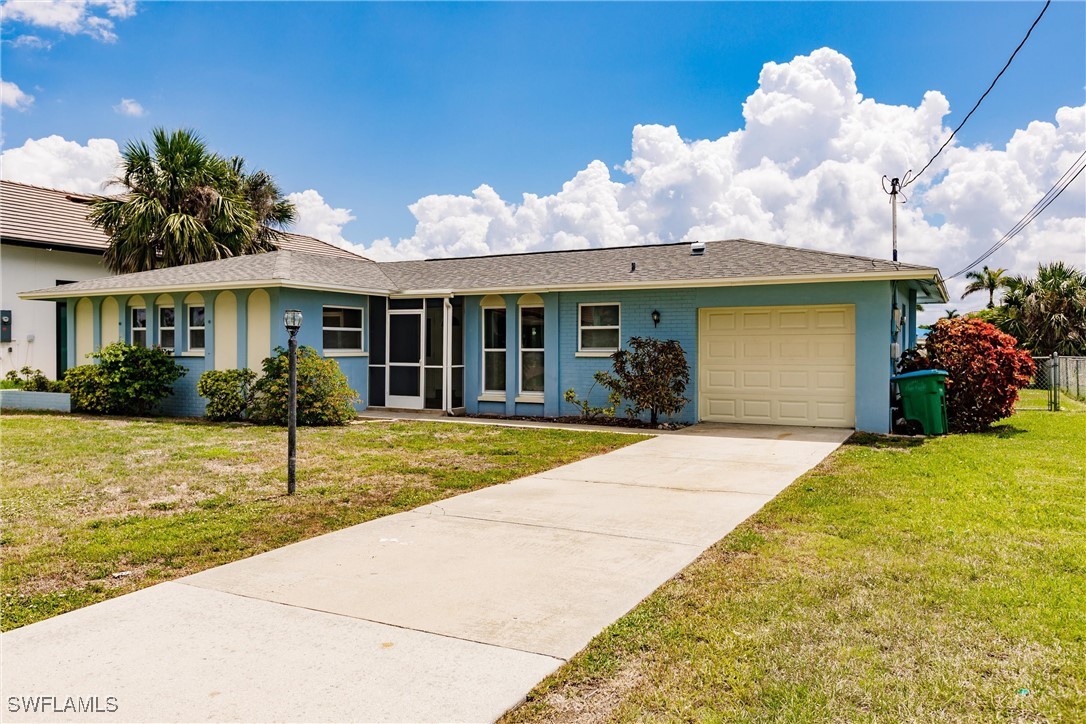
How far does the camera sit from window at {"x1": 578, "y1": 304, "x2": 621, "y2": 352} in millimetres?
14477

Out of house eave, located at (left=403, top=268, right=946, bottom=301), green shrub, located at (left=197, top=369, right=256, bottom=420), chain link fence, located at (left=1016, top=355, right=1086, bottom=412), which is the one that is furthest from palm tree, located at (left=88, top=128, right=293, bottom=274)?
chain link fence, located at (left=1016, top=355, right=1086, bottom=412)

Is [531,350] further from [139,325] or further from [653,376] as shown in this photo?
[139,325]

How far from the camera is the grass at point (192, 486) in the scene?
5.06 metres

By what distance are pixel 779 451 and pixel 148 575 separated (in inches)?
318

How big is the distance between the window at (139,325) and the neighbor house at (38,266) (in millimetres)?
2518

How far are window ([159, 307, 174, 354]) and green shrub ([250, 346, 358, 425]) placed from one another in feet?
11.8

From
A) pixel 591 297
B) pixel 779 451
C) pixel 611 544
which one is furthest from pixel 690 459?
pixel 591 297

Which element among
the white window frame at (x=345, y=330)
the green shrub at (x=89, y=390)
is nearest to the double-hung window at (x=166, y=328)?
the green shrub at (x=89, y=390)

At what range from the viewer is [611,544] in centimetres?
566

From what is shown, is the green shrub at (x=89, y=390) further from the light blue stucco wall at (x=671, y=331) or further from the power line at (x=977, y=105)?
the power line at (x=977, y=105)

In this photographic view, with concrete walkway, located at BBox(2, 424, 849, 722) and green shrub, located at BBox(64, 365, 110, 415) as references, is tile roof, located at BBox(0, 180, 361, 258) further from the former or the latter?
concrete walkway, located at BBox(2, 424, 849, 722)

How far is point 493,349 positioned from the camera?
615 inches

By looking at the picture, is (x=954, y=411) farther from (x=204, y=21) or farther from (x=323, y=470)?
(x=204, y=21)

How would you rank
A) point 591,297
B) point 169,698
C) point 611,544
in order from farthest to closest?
point 591,297 → point 611,544 → point 169,698
